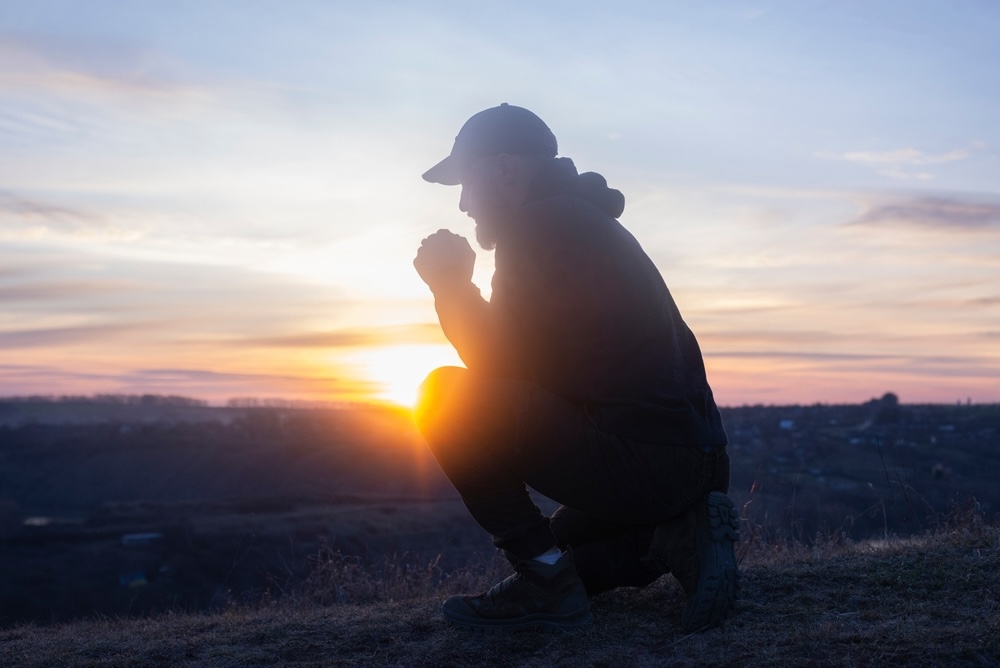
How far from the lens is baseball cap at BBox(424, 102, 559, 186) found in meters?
3.68

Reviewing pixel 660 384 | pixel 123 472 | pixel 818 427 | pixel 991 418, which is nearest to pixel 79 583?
pixel 818 427

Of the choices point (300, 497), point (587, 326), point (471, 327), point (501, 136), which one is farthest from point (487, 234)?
point (300, 497)

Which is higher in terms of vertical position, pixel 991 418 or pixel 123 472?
pixel 991 418

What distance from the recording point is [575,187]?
3.59 m

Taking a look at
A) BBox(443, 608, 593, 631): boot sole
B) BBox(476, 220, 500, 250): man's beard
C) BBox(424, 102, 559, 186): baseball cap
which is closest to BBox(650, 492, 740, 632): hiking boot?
BBox(443, 608, 593, 631): boot sole

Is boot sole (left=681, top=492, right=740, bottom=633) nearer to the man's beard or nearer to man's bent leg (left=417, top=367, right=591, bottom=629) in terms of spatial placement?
man's bent leg (left=417, top=367, right=591, bottom=629)

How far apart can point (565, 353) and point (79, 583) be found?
25661mm

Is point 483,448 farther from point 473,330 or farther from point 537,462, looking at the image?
point 473,330

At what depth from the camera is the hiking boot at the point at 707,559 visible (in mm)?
3387

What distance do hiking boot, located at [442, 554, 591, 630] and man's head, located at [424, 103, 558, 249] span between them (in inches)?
54.0

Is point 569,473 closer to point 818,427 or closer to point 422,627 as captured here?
point 422,627

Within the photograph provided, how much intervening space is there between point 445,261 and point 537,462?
0.88 metres

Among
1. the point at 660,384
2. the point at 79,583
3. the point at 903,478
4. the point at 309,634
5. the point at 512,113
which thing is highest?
the point at 512,113

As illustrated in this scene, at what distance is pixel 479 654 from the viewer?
3359mm
